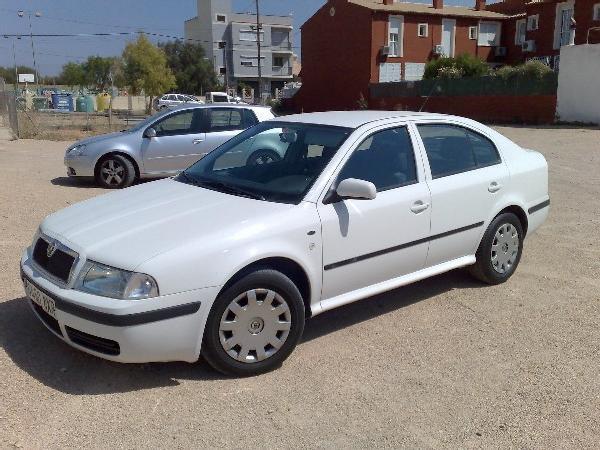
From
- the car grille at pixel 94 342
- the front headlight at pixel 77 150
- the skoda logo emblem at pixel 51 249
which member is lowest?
the car grille at pixel 94 342

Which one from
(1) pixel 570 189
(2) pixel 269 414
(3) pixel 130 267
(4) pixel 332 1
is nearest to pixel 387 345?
(2) pixel 269 414

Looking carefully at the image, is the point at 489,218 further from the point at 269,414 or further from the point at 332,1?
the point at 332,1

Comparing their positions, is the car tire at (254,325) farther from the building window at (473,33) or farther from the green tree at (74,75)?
the green tree at (74,75)

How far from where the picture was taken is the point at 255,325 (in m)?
3.56

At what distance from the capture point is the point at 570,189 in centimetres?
977

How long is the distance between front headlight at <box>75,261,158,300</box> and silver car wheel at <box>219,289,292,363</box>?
0.51 m

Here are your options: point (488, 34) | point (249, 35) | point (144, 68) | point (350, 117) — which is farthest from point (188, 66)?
point (350, 117)

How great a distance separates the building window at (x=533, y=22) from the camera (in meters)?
38.0

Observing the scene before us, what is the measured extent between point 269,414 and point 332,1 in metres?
41.0

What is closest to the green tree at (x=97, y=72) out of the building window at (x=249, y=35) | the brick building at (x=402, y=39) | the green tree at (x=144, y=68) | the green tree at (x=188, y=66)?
the green tree at (x=188, y=66)

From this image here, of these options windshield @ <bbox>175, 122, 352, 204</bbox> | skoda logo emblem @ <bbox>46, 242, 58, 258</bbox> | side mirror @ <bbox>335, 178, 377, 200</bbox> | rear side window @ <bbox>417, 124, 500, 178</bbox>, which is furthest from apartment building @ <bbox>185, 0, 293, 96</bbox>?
skoda logo emblem @ <bbox>46, 242, 58, 258</bbox>

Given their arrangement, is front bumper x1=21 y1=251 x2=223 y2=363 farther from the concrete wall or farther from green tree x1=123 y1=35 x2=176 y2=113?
green tree x1=123 y1=35 x2=176 y2=113

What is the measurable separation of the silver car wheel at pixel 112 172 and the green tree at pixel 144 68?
39.9 metres

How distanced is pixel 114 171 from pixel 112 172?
0.13 feet
